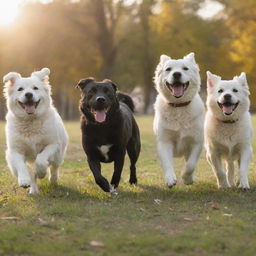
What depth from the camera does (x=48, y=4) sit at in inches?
1758

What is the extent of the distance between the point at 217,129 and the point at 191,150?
1.67 ft

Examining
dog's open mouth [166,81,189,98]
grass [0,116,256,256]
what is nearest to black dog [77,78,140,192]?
grass [0,116,256,256]

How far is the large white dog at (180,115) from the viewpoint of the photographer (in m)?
8.19

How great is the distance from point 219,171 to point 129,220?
102 inches

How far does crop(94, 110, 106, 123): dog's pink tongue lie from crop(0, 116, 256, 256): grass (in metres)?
1.08

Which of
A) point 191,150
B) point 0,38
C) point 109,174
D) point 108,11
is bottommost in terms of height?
point 109,174

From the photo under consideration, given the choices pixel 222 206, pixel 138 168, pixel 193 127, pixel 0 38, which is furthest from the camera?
pixel 0 38

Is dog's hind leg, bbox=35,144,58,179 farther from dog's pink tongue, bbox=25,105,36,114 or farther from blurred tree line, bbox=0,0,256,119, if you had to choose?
blurred tree line, bbox=0,0,256,119

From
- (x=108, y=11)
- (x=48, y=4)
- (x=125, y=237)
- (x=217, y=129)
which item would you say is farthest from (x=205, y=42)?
(x=125, y=237)

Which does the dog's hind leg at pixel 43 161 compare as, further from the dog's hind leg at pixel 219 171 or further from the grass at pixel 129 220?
the dog's hind leg at pixel 219 171

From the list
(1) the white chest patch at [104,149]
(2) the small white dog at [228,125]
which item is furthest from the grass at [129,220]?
(1) the white chest patch at [104,149]

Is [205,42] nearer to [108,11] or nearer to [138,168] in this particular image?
[108,11]

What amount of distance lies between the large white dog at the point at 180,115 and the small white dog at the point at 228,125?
0.66 feet

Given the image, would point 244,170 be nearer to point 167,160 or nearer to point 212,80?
point 167,160
